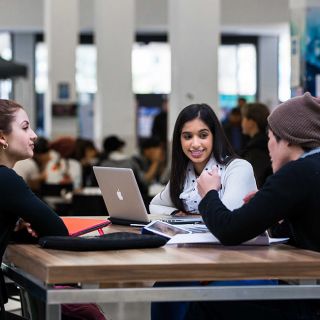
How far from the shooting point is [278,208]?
123 inches

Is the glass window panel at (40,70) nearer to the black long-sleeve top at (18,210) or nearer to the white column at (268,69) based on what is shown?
the white column at (268,69)

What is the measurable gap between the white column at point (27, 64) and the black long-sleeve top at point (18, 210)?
21.4 meters

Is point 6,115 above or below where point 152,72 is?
below

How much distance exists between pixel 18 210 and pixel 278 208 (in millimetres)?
852

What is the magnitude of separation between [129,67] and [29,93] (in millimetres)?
8085

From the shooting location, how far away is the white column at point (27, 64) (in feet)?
81.2

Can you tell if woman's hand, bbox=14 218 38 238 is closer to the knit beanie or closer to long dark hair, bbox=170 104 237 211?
the knit beanie

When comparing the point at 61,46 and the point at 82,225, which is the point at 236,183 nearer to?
the point at 82,225

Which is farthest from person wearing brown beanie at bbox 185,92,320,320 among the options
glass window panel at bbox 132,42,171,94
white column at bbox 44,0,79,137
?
glass window panel at bbox 132,42,171,94

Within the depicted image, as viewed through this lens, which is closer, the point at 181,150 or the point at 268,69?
the point at 181,150

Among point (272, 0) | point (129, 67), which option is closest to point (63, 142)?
point (129, 67)

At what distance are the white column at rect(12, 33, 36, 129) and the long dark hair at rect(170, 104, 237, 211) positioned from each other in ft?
65.7

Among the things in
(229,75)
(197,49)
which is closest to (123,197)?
(197,49)

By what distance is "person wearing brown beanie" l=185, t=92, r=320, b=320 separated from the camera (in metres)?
3.13
